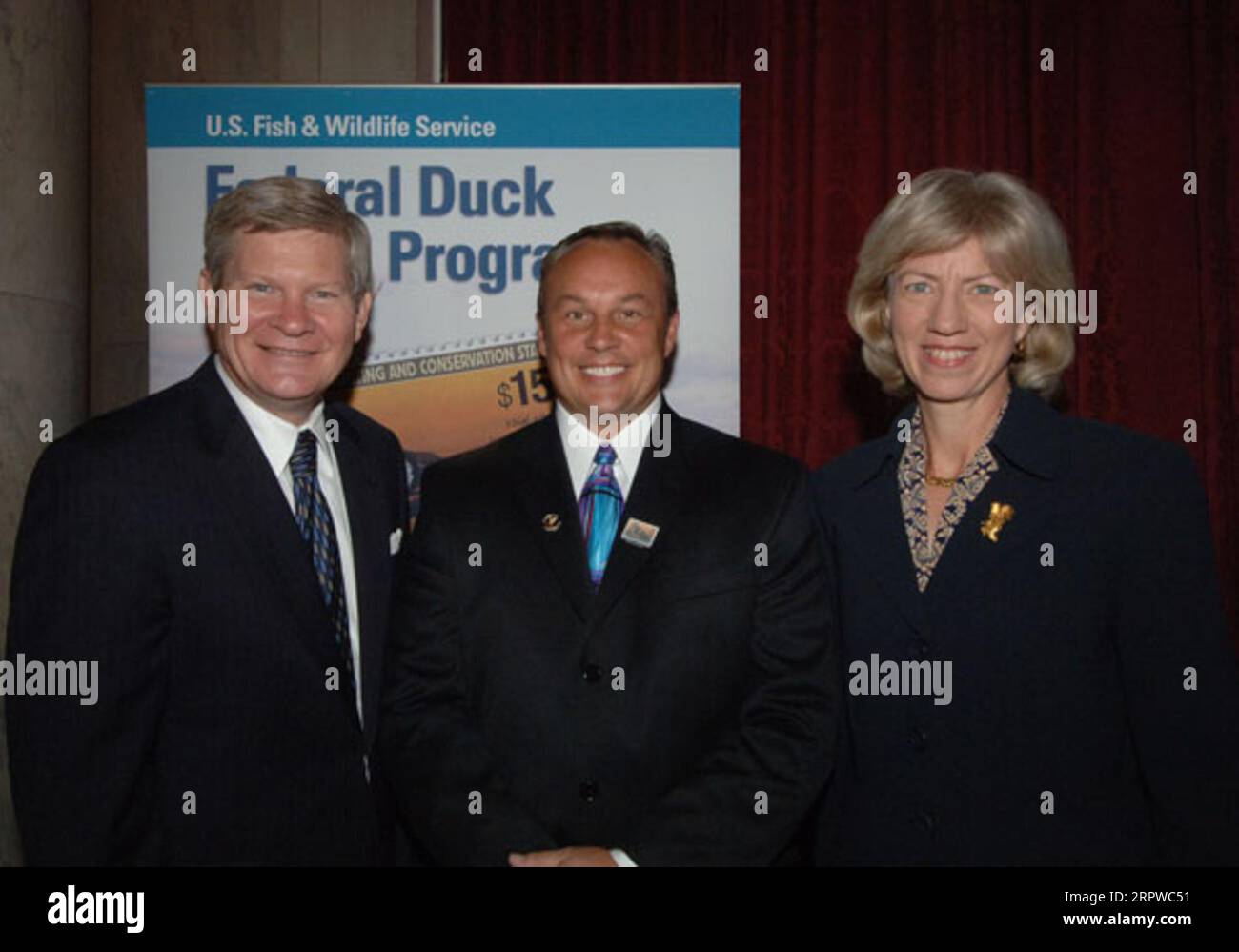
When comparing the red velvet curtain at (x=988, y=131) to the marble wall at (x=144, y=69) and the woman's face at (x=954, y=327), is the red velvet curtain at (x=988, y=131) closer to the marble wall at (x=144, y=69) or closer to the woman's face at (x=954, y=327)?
the marble wall at (x=144, y=69)

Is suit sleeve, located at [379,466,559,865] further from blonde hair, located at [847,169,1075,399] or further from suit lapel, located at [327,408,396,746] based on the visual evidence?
blonde hair, located at [847,169,1075,399]

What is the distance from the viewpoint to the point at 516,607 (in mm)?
2008

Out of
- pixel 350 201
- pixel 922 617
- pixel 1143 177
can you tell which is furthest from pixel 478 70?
pixel 922 617

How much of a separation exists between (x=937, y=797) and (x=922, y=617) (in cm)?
34

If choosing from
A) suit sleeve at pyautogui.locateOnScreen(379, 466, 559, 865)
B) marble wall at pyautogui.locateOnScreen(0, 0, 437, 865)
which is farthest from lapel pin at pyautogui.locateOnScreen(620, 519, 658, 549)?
marble wall at pyautogui.locateOnScreen(0, 0, 437, 865)

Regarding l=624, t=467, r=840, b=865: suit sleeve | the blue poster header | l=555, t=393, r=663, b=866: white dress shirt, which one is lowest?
l=624, t=467, r=840, b=865: suit sleeve

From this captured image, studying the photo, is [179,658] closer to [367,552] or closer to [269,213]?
[367,552]

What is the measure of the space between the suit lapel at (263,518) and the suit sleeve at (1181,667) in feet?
4.99

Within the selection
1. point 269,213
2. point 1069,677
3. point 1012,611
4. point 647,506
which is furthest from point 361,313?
point 1069,677

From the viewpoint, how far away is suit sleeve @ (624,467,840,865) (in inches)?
75.7

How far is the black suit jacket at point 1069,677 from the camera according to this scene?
186 cm

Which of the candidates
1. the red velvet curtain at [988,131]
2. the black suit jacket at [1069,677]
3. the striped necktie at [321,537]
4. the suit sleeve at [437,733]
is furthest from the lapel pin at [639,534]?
the red velvet curtain at [988,131]

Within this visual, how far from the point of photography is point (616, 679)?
1957mm

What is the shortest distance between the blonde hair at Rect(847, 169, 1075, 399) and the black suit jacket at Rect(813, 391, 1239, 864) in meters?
0.20
